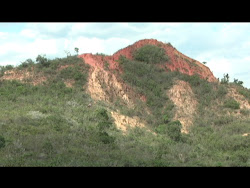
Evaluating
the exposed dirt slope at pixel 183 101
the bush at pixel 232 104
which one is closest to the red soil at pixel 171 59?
the exposed dirt slope at pixel 183 101

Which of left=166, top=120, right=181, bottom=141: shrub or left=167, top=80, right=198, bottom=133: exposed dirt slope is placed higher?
left=167, top=80, right=198, bottom=133: exposed dirt slope

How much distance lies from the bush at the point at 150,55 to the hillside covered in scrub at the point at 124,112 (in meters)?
0.10

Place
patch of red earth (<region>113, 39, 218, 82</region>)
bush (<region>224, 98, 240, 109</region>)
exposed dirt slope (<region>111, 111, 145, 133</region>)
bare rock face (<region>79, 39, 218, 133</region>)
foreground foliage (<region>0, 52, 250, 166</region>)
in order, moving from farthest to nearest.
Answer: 1. patch of red earth (<region>113, 39, 218, 82</region>)
2. bush (<region>224, 98, 240, 109</region>)
3. bare rock face (<region>79, 39, 218, 133</region>)
4. exposed dirt slope (<region>111, 111, 145, 133</region>)
5. foreground foliage (<region>0, 52, 250, 166</region>)

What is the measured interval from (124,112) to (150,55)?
32.8 feet

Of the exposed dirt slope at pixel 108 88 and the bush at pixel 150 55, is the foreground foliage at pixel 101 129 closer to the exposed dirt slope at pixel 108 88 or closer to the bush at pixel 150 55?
the exposed dirt slope at pixel 108 88

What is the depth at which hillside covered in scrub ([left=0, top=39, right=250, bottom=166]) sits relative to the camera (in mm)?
12836

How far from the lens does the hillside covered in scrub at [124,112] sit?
42.1 feet

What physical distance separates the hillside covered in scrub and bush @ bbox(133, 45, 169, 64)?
0.10 m

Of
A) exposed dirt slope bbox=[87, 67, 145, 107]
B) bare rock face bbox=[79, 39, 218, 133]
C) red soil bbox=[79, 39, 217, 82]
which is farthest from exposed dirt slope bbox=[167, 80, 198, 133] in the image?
red soil bbox=[79, 39, 217, 82]

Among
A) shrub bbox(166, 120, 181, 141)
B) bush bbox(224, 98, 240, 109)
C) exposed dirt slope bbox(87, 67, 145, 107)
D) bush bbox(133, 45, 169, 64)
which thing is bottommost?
shrub bbox(166, 120, 181, 141)

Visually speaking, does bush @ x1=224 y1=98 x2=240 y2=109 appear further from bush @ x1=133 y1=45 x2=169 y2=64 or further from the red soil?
bush @ x1=133 y1=45 x2=169 y2=64

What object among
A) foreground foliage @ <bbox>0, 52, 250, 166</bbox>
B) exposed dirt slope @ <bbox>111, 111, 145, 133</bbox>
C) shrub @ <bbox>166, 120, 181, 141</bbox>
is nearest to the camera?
foreground foliage @ <bbox>0, 52, 250, 166</bbox>

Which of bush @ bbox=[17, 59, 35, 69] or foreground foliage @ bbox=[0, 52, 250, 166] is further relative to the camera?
bush @ bbox=[17, 59, 35, 69]
